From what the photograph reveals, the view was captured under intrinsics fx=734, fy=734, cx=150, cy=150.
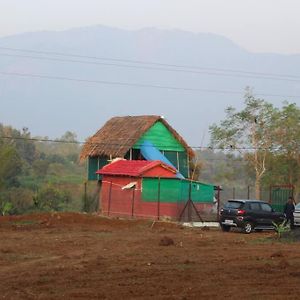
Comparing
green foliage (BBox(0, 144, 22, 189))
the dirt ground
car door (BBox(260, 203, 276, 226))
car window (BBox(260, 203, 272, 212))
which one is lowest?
the dirt ground

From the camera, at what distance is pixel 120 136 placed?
48.7 metres

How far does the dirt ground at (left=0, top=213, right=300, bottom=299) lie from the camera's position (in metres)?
13.1

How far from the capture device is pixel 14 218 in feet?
113

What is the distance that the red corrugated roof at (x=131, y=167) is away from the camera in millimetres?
39688

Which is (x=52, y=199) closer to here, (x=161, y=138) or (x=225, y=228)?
(x=161, y=138)

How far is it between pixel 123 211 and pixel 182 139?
12.8m

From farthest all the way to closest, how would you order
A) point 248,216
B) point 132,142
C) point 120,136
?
point 120,136
point 132,142
point 248,216

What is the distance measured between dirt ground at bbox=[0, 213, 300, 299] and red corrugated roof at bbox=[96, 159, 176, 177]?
411 inches

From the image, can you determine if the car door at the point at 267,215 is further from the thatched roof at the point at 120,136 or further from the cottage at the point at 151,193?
the thatched roof at the point at 120,136

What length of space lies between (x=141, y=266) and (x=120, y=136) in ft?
105

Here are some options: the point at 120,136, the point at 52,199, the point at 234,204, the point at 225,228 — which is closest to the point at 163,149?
the point at 120,136

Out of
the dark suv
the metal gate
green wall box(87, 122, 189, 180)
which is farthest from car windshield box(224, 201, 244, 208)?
green wall box(87, 122, 189, 180)

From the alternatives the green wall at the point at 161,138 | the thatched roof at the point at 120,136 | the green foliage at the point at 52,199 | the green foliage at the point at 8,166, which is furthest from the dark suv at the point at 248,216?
the green foliage at the point at 8,166

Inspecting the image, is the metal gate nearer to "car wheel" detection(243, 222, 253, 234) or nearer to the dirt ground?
"car wheel" detection(243, 222, 253, 234)
